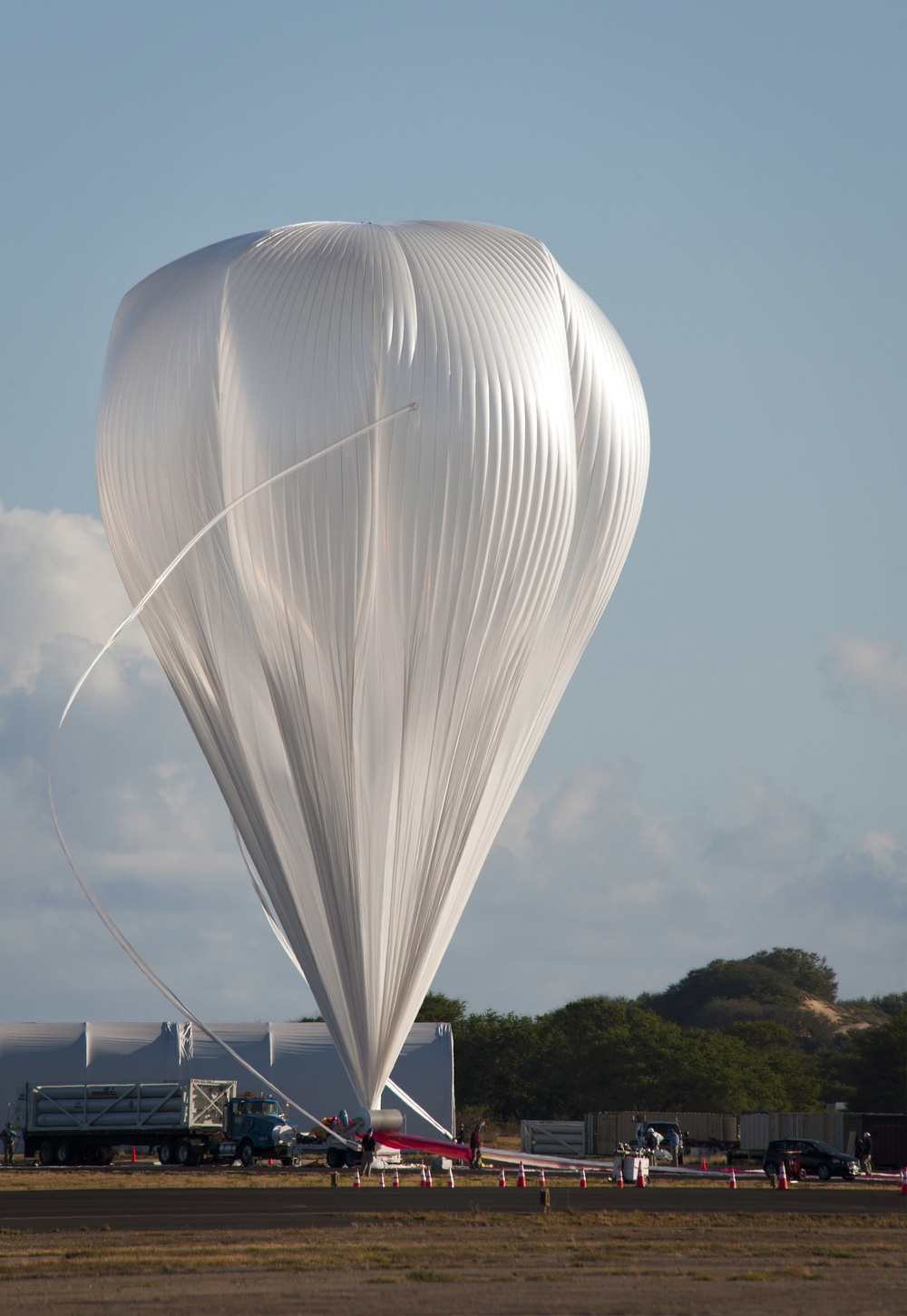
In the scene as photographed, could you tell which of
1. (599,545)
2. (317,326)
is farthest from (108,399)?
(599,545)

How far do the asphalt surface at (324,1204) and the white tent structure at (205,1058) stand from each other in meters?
16.7

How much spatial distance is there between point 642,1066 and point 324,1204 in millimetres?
50199

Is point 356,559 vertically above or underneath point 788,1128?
above

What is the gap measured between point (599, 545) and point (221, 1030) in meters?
29.9

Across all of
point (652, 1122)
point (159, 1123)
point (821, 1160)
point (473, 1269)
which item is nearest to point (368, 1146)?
point (473, 1269)

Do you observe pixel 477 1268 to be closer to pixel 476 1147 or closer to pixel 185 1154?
pixel 476 1147

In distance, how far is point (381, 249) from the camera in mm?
27203

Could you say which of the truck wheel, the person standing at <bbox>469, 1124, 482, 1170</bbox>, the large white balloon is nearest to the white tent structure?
the truck wheel

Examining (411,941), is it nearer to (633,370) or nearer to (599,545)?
(599,545)

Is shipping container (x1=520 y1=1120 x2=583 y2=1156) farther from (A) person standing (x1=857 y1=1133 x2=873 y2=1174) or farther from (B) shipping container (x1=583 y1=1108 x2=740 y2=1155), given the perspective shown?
(A) person standing (x1=857 y1=1133 x2=873 y2=1174)

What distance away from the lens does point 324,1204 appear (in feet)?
89.8

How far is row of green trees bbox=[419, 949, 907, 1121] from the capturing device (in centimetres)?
7394

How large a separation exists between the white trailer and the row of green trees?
113 feet

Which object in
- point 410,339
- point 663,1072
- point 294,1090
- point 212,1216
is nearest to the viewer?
point 212,1216
